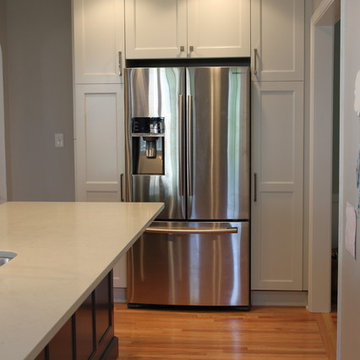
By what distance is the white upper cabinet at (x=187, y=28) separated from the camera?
3574mm

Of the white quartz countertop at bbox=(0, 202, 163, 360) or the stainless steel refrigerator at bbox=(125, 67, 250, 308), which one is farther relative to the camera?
the stainless steel refrigerator at bbox=(125, 67, 250, 308)

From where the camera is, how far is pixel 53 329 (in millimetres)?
993

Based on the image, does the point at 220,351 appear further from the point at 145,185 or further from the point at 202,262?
the point at 145,185

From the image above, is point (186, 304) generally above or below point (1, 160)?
below

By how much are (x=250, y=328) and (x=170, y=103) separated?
1636 millimetres

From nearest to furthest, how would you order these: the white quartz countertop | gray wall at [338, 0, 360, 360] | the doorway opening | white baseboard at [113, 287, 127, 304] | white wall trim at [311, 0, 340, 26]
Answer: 1. the white quartz countertop
2. gray wall at [338, 0, 360, 360]
3. white wall trim at [311, 0, 340, 26]
4. white baseboard at [113, 287, 127, 304]
5. the doorway opening

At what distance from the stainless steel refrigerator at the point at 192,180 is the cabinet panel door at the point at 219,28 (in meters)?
0.19

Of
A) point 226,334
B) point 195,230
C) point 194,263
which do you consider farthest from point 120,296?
point 226,334

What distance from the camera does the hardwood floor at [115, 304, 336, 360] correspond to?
9.66 feet

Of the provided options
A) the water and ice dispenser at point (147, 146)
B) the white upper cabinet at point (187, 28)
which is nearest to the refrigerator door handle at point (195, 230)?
the water and ice dispenser at point (147, 146)

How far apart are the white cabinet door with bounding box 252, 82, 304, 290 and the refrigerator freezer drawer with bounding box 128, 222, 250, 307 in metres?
0.16

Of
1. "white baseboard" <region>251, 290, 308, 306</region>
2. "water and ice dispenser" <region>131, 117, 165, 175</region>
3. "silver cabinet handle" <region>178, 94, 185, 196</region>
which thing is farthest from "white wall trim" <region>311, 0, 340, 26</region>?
"white baseboard" <region>251, 290, 308, 306</region>

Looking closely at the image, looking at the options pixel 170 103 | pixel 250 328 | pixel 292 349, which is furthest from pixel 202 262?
pixel 170 103

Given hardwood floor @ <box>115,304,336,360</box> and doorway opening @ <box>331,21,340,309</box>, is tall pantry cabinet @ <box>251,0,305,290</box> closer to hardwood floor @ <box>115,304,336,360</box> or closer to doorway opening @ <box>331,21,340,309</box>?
hardwood floor @ <box>115,304,336,360</box>
